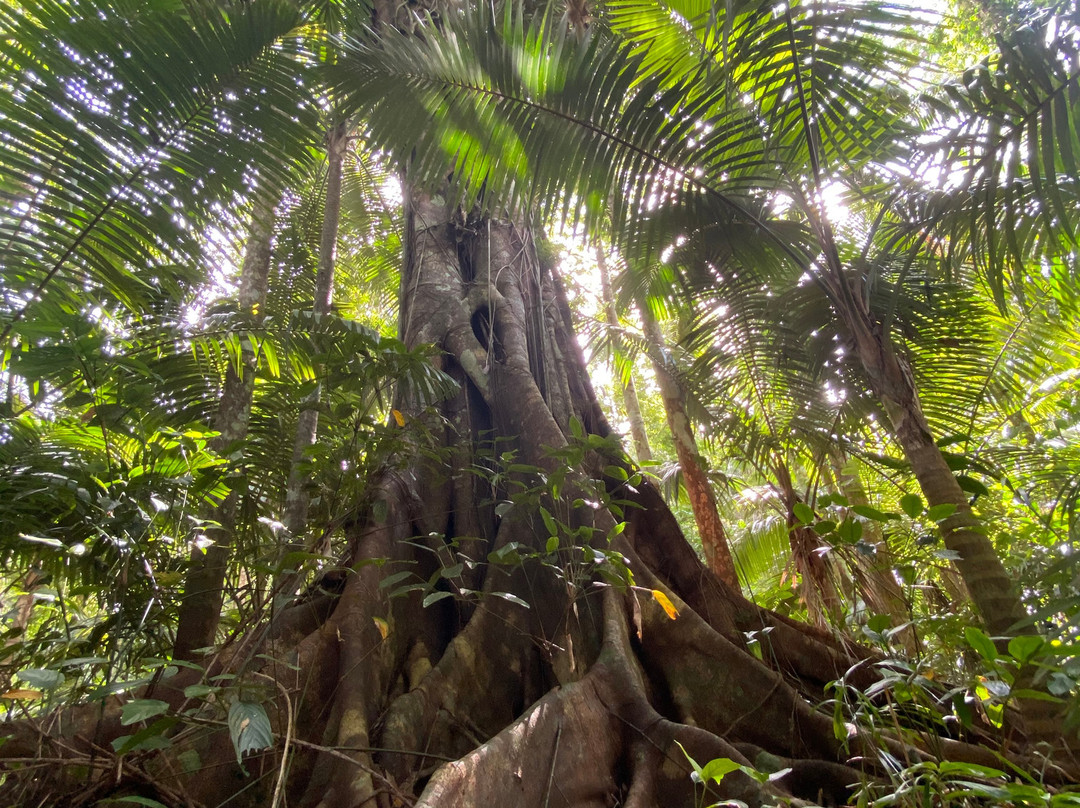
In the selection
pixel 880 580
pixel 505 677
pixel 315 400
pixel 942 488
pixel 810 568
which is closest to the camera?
pixel 942 488

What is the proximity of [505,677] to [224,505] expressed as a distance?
137 cm

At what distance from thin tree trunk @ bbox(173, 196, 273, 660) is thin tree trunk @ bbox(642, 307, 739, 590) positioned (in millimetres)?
2240

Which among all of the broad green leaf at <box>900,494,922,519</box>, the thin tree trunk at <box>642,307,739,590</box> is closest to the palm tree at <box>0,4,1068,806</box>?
the broad green leaf at <box>900,494,922,519</box>

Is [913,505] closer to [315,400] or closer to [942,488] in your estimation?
[942,488]

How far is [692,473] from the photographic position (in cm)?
480

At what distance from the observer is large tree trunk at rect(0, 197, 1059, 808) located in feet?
5.39

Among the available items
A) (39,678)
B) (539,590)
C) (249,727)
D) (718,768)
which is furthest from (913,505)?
(39,678)

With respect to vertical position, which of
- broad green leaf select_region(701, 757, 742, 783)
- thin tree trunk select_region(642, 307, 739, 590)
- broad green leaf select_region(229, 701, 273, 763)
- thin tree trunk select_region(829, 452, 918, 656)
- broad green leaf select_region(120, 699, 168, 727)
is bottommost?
broad green leaf select_region(701, 757, 742, 783)

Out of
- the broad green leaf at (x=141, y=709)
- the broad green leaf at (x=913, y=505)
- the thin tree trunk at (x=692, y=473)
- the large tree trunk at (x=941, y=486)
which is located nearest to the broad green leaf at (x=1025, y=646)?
the broad green leaf at (x=913, y=505)

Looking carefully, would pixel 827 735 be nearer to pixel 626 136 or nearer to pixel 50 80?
pixel 626 136

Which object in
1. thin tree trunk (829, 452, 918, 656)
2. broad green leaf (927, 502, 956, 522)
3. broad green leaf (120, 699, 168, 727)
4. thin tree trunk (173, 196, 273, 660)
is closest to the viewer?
broad green leaf (120, 699, 168, 727)

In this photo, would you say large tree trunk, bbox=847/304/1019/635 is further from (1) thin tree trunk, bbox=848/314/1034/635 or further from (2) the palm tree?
(2) the palm tree

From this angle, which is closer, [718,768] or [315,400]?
[718,768]

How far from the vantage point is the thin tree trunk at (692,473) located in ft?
14.2
